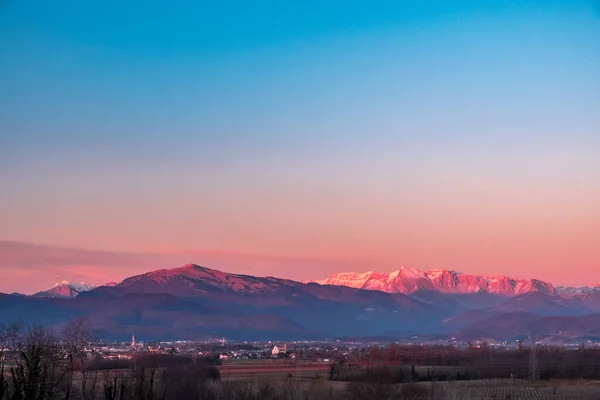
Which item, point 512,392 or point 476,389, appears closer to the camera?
point 512,392

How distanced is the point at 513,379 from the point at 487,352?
62029 millimetres

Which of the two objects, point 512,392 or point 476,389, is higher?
point 476,389

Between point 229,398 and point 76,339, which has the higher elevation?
point 76,339

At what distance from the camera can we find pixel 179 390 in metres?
81.3

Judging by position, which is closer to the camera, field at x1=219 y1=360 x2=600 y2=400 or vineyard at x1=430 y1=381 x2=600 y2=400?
field at x1=219 y1=360 x2=600 y2=400

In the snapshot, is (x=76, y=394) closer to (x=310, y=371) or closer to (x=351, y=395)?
(x=351, y=395)

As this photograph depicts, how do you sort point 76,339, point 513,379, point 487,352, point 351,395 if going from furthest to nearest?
point 487,352 < point 513,379 < point 351,395 < point 76,339

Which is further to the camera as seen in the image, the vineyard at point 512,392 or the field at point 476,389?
the vineyard at point 512,392

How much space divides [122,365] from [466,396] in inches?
2390

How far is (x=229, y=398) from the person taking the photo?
3076 inches

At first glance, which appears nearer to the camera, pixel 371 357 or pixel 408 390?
pixel 408 390

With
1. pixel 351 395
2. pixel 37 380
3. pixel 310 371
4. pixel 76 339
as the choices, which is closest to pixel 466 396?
pixel 351 395

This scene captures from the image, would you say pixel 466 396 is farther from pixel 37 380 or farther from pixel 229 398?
pixel 37 380

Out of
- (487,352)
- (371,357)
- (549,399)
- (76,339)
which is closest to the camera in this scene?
(76,339)
